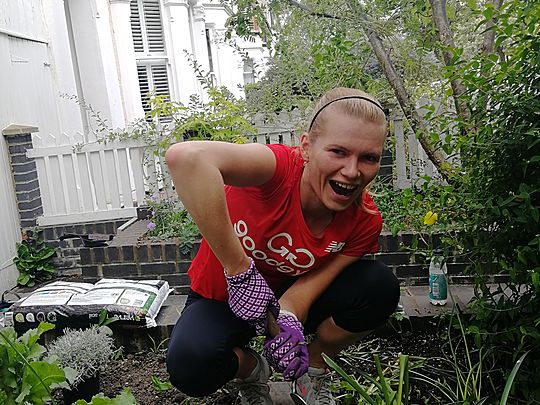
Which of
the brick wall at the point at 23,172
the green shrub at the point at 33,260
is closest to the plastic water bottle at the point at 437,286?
the green shrub at the point at 33,260

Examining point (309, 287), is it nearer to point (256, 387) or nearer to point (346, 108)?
point (256, 387)

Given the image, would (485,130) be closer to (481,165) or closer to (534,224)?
(481,165)

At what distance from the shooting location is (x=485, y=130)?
1724mm

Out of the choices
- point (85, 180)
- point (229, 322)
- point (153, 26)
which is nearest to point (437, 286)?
point (229, 322)

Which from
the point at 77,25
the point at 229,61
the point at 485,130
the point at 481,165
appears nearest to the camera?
the point at 485,130

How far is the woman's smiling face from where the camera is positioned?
1.50 metres

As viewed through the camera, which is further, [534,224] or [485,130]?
[485,130]

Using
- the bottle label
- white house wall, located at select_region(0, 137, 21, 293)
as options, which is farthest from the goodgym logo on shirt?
white house wall, located at select_region(0, 137, 21, 293)

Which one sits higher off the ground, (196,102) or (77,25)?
(77,25)

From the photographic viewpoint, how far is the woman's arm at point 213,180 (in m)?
1.45

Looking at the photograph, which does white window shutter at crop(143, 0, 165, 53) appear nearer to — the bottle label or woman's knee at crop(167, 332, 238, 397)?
the bottle label

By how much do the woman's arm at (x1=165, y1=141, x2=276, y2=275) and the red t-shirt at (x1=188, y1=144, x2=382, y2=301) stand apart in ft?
0.53

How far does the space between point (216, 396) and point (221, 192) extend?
1.05m

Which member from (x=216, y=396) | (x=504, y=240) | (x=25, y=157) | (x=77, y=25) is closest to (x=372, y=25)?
(x=504, y=240)
